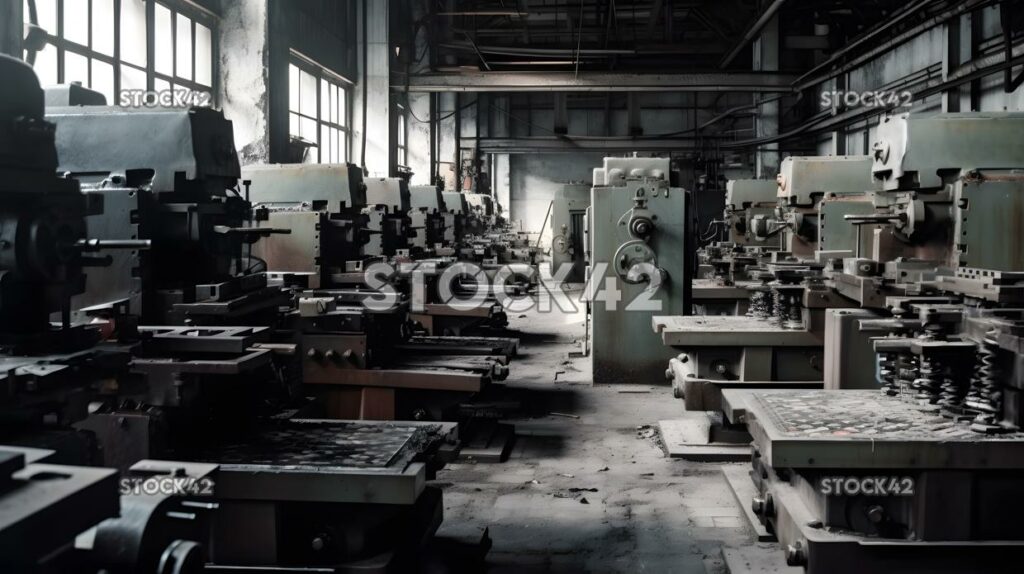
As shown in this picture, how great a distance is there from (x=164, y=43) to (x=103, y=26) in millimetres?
792

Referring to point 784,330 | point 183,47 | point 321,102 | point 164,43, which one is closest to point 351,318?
point 784,330

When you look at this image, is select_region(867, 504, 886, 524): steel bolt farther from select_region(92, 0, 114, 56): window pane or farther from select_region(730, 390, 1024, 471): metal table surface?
select_region(92, 0, 114, 56): window pane

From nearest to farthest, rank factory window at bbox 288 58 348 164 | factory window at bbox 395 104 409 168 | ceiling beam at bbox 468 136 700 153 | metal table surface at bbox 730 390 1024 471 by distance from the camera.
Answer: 1. metal table surface at bbox 730 390 1024 471
2. factory window at bbox 288 58 348 164
3. factory window at bbox 395 104 409 168
4. ceiling beam at bbox 468 136 700 153

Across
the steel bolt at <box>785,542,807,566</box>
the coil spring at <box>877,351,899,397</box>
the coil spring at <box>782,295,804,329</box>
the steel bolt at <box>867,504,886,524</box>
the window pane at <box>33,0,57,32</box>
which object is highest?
the window pane at <box>33,0,57,32</box>

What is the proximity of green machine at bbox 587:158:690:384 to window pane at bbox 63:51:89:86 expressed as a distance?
3.25 m

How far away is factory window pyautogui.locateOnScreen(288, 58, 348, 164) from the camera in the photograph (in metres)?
8.42

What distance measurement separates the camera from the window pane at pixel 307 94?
8.65 m

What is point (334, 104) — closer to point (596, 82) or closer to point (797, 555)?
point (596, 82)

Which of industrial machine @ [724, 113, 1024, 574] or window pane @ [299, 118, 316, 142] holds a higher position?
window pane @ [299, 118, 316, 142]

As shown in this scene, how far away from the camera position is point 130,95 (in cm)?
559

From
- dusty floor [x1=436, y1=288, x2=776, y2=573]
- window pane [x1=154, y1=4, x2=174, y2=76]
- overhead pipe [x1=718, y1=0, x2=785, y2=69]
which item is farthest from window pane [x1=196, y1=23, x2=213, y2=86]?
overhead pipe [x1=718, y1=0, x2=785, y2=69]

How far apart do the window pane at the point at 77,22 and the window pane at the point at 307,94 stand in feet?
11.3

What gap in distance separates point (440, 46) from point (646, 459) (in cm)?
950

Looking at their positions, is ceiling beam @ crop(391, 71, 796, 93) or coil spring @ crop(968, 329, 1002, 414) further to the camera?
ceiling beam @ crop(391, 71, 796, 93)
